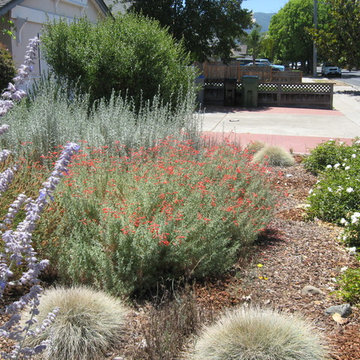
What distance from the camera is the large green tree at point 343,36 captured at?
26.7 meters

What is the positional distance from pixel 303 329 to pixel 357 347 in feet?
1.59

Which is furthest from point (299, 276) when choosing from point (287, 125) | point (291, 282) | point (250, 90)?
point (250, 90)

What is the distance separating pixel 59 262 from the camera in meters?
3.89

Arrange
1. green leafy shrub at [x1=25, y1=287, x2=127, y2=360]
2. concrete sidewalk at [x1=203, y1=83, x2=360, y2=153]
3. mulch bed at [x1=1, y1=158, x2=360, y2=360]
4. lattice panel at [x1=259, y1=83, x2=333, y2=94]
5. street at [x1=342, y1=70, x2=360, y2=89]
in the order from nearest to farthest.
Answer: green leafy shrub at [x1=25, y1=287, x2=127, y2=360] → mulch bed at [x1=1, y1=158, x2=360, y2=360] → concrete sidewalk at [x1=203, y1=83, x2=360, y2=153] → lattice panel at [x1=259, y1=83, x2=333, y2=94] → street at [x1=342, y1=70, x2=360, y2=89]

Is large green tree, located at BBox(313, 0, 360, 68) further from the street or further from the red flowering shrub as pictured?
the red flowering shrub

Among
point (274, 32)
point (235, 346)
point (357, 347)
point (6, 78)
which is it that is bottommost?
point (357, 347)

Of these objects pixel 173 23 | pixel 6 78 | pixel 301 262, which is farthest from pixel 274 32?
pixel 301 262

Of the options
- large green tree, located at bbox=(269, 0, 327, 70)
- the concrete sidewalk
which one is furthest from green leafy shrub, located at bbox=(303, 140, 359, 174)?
large green tree, located at bbox=(269, 0, 327, 70)

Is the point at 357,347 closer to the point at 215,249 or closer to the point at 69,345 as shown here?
the point at 215,249

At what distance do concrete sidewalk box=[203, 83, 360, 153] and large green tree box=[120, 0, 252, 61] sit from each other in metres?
3.78

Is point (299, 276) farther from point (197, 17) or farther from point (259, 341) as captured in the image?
point (197, 17)

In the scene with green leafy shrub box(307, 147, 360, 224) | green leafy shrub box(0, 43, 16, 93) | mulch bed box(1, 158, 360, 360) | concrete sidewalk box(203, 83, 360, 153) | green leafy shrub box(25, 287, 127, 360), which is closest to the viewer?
green leafy shrub box(25, 287, 127, 360)

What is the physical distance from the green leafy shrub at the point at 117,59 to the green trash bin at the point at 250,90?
11.2 m

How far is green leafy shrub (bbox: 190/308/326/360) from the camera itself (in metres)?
2.75
